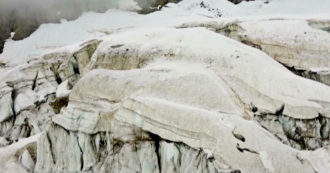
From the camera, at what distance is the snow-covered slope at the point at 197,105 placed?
871 inches

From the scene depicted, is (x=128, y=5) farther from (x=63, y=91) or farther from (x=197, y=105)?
(x=197, y=105)

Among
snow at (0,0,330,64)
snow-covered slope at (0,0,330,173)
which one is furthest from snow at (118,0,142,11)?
snow-covered slope at (0,0,330,173)

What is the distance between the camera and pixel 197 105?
24.3 m

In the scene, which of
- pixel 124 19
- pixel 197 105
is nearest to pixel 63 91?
pixel 197 105

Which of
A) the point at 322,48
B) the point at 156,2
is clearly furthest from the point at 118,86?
the point at 156,2

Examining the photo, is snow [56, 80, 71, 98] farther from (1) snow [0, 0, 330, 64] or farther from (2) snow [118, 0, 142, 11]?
(2) snow [118, 0, 142, 11]

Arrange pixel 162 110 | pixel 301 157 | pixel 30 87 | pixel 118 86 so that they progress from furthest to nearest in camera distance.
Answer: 1. pixel 30 87
2. pixel 118 86
3. pixel 162 110
4. pixel 301 157

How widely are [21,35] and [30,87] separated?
26579 millimetres

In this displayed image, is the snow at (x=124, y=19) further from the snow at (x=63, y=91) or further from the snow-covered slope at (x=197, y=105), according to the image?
the snow-covered slope at (x=197, y=105)

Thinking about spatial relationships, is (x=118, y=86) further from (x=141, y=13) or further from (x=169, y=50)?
(x=141, y=13)

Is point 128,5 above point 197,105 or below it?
above

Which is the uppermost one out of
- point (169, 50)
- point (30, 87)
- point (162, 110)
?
point (169, 50)

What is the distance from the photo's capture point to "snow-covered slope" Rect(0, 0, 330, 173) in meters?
22.1

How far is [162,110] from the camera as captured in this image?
23.9 meters
